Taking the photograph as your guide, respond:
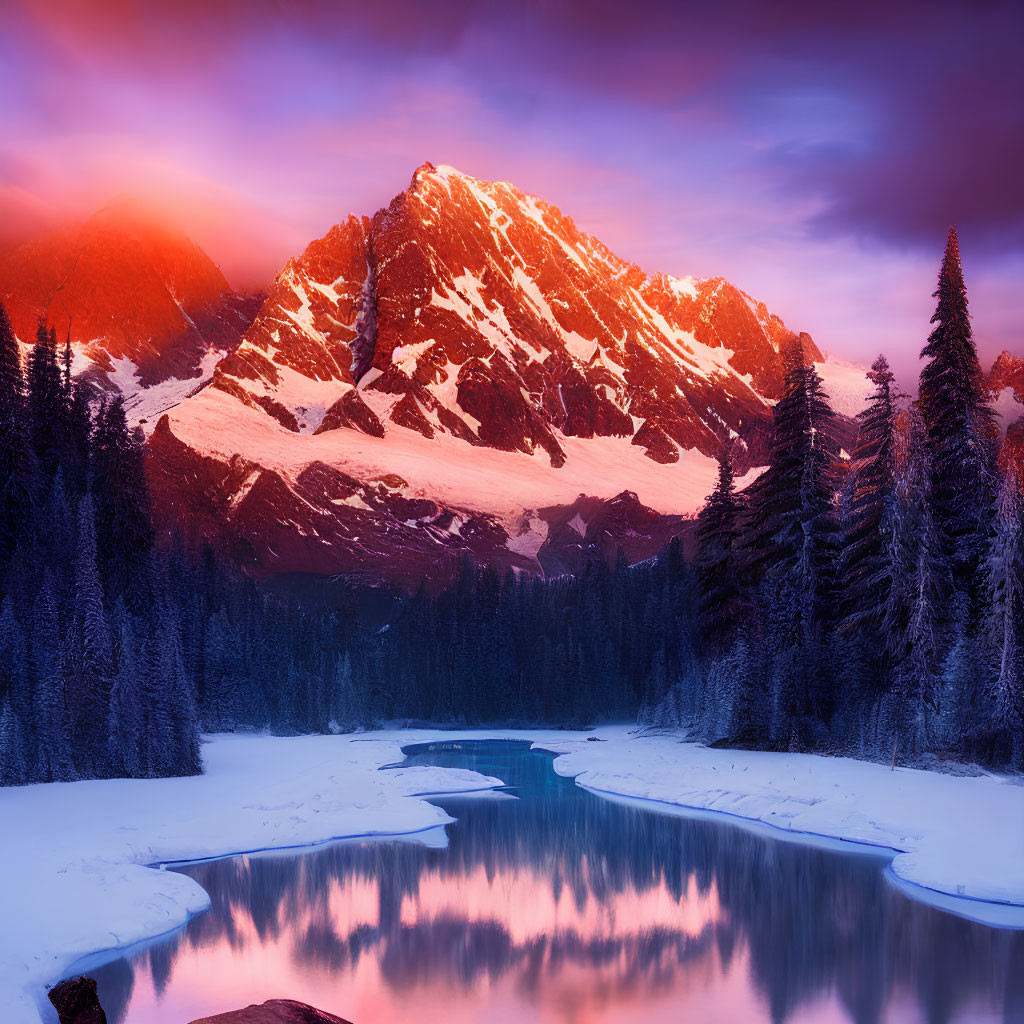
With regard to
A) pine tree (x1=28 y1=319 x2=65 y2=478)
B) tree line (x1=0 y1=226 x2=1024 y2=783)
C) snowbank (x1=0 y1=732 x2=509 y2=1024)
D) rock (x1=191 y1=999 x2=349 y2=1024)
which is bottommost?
Answer: snowbank (x1=0 y1=732 x2=509 y2=1024)

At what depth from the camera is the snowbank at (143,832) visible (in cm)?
2072

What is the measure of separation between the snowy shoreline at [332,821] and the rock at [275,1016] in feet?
32.2

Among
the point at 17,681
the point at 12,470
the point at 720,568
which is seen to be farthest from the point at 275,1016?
the point at 720,568

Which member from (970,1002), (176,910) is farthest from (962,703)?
(176,910)

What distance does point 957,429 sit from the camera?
43.1 metres

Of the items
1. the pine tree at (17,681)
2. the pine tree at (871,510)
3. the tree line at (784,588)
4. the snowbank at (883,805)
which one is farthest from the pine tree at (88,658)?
the pine tree at (871,510)

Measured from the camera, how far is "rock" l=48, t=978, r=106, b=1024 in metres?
10.5

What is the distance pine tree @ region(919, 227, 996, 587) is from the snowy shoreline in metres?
9.44

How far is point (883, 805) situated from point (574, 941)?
47.7 ft

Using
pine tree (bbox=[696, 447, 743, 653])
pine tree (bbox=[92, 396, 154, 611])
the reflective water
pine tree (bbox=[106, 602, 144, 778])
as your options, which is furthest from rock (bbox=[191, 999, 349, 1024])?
pine tree (bbox=[696, 447, 743, 653])

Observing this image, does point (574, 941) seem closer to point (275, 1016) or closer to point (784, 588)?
point (275, 1016)

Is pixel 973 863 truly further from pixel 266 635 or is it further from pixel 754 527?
pixel 266 635

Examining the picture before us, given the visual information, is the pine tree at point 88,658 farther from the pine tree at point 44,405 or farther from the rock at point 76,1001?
the rock at point 76,1001

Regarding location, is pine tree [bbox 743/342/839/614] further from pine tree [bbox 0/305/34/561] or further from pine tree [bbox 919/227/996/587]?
pine tree [bbox 0/305/34/561]
